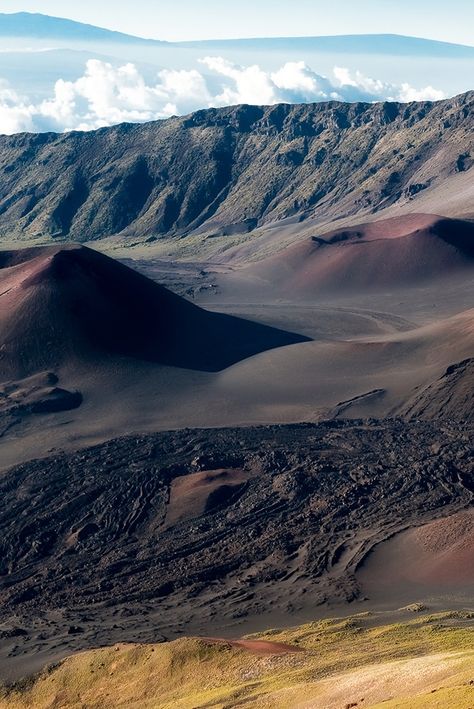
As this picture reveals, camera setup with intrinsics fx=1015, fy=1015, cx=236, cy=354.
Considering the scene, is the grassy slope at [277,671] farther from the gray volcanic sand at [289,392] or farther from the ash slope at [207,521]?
the ash slope at [207,521]

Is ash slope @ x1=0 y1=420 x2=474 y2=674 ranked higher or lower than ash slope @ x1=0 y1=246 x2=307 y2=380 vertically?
lower

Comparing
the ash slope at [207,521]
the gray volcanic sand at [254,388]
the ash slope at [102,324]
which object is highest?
the ash slope at [102,324]

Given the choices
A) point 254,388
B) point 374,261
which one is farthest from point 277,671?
point 374,261

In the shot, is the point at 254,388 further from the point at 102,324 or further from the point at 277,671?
the point at 277,671

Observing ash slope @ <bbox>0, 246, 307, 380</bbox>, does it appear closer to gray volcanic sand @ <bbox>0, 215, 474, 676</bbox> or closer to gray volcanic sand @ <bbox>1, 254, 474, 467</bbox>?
gray volcanic sand @ <bbox>0, 215, 474, 676</bbox>

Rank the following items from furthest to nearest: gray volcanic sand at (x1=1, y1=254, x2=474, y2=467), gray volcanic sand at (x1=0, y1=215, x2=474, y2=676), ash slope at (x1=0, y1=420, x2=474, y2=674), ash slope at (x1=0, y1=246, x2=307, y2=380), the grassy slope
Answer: ash slope at (x1=0, y1=246, x2=307, y2=380) → gray volcanic sand at (x1=1, y1=254, x2=474, y2=467) → ash slope at (x1=0, y1=420, x2=474, y2=674) → gray volcanic sand at (x1=0, y1=215, x2=474, y2=676) → the grassy slope

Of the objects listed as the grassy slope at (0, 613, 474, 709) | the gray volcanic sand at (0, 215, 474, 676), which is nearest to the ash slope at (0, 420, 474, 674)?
the gray volcanic sand at (0, 215, 474, 676)

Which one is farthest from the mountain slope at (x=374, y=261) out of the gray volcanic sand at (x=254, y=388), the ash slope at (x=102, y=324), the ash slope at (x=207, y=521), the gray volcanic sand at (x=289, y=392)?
the ash slope at (x=207, y=521)
